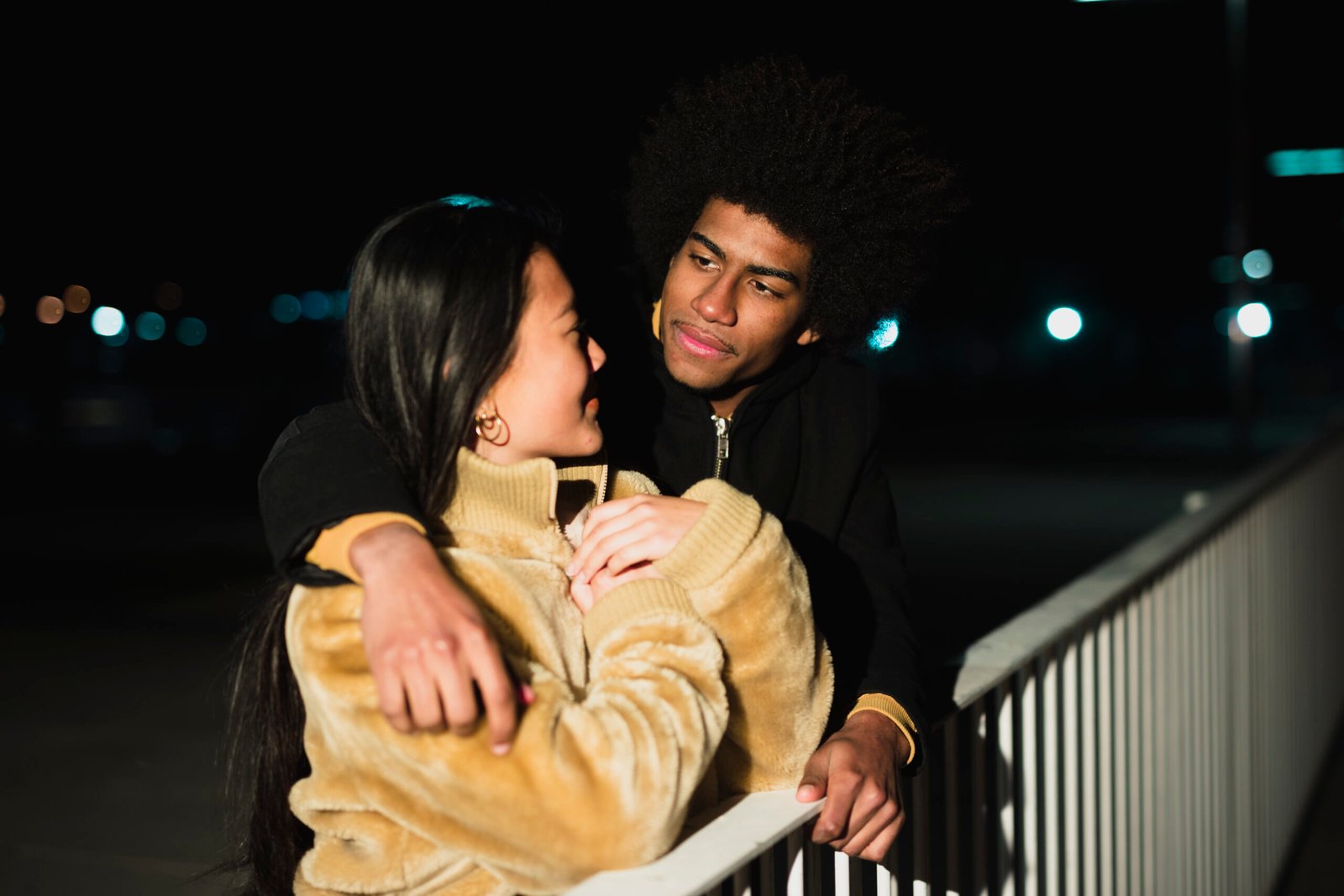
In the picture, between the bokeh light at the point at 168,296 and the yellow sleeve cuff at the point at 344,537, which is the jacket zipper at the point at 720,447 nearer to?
the yellow sleeve cuff at the point at 344,537

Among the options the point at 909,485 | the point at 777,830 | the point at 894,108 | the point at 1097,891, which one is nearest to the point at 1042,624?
the point at 1097,891

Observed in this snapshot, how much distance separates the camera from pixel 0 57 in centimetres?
3058

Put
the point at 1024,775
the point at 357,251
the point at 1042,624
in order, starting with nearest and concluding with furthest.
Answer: the point at 357,251, the point at 1024,775, the point at 1042,624

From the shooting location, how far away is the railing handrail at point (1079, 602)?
9.75 feet

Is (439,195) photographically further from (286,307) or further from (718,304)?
(286,307)

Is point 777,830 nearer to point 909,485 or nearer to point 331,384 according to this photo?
point 909,485

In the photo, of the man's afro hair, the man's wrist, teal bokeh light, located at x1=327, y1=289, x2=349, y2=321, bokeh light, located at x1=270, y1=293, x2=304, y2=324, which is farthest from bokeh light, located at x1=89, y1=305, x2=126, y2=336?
the man's wrist

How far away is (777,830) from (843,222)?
1933 mm

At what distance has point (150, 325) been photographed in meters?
96.4

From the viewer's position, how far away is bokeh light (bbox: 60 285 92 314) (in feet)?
309

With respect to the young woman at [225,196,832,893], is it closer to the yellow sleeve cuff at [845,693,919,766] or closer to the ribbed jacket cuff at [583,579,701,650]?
the ribbed jacket cuff at [583,579,701,650]

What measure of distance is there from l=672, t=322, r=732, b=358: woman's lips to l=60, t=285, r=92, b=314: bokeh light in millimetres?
98762

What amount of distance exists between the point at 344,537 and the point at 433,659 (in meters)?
0.31

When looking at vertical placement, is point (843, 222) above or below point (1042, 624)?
above
